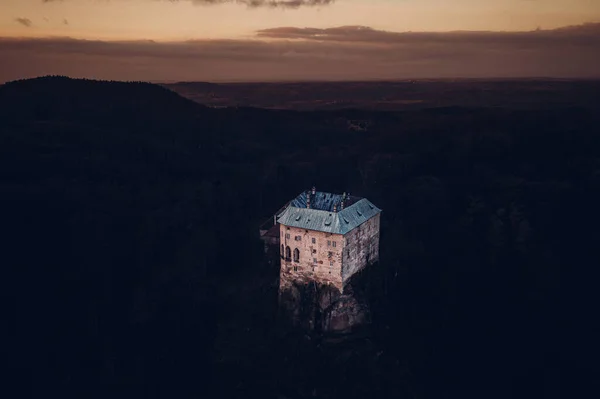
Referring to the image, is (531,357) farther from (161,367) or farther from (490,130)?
(490,130)

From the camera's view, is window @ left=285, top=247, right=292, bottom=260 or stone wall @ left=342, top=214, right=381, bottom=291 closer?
stone wall @ left=342, top=214, right=381, bottom=291

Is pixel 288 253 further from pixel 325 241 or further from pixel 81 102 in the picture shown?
pixel 81 102

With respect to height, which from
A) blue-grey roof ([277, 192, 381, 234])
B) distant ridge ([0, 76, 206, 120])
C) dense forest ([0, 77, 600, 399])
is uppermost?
distant ridge ([0, 76, 206, 120])

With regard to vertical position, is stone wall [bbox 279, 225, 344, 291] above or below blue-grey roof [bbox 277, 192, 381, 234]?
below

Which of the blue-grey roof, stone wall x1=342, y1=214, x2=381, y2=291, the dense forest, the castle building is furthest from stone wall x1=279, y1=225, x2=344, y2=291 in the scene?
the dense forest

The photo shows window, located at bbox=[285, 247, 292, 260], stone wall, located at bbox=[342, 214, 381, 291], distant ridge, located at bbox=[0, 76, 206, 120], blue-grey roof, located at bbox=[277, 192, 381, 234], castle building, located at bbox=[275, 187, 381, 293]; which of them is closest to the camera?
blue-grey roof, located at bbox=[277, 192, 381, 234]

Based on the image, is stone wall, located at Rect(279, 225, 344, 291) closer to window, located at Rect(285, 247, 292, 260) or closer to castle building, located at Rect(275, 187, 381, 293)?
castle building, located at Rect(275, 187, 381, 293)

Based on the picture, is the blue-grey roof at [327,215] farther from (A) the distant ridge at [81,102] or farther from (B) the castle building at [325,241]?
(A) the distant ridge at [81,102]

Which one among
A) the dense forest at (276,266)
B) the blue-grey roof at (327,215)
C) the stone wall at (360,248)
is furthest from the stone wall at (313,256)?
the dense forest at (276,266)
